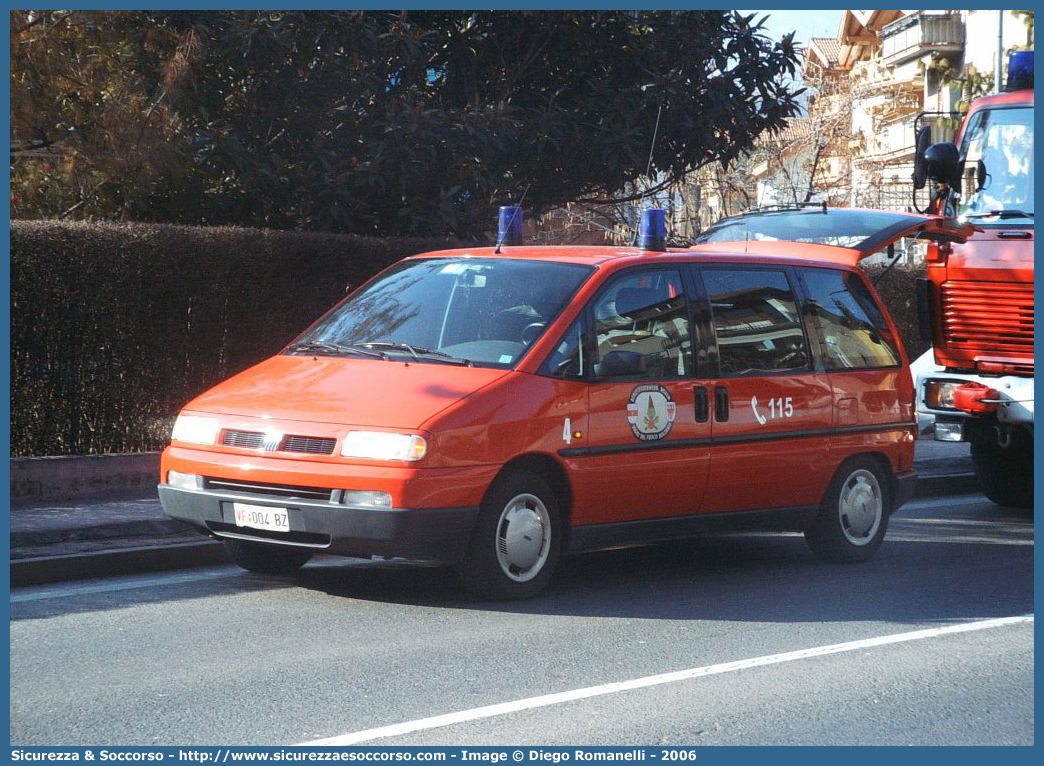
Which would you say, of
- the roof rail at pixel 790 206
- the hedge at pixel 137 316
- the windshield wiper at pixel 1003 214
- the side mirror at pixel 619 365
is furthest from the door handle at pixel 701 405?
the hedge at pixel 137 316

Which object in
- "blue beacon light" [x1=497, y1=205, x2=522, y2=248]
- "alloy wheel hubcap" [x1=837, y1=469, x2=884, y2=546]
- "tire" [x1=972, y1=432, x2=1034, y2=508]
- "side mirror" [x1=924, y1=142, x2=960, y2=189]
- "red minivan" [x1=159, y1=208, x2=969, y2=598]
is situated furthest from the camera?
"tire" [x1=972, y1=432, x2=1034, y2=508]

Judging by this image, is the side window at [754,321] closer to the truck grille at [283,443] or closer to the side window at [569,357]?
the side window at [569,357]

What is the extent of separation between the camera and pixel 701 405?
8.31m

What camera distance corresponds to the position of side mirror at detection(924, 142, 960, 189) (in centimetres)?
1168

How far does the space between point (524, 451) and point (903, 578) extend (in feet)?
9.35

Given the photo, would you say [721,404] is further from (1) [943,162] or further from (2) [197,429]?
(1) [943,162]

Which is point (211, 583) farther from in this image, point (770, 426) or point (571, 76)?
point (571, 76)

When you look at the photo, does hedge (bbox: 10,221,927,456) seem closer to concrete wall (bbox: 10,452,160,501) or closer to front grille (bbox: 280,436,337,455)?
concrete wall (bbox: 10,452,160,501)

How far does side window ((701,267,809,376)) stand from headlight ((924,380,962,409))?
271 centimetres

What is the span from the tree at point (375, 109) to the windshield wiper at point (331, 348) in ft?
14.1

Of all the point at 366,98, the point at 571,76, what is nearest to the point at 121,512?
the point at 366,98

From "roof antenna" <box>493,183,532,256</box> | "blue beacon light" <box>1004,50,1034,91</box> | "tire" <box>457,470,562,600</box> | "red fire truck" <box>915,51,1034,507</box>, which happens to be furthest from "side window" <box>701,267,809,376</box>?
"blue beacon light" <box>1004,50,1034,91</box>

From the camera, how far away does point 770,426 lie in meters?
8.72

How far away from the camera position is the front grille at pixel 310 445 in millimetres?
7164
